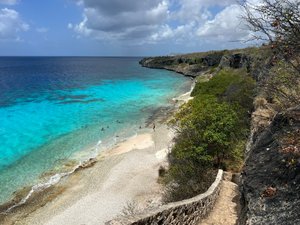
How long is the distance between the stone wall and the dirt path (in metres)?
0.28

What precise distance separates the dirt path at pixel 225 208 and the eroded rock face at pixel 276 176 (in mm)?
3821

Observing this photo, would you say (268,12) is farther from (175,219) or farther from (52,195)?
(52,195)

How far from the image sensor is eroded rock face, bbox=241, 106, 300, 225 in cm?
831

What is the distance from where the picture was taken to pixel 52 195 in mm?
25875

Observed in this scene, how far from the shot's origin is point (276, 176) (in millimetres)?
9336

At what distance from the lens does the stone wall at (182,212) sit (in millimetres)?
9705

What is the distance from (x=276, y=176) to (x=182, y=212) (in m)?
4.01

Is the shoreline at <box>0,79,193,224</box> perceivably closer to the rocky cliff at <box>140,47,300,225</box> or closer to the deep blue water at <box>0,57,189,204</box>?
the deep blue water at <box>0,57,189,204</box>

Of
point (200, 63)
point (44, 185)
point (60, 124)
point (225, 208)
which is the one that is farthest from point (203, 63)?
point (225, 208)

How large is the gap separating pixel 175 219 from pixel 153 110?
46070mm

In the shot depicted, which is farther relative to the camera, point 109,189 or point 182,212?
point 109,189

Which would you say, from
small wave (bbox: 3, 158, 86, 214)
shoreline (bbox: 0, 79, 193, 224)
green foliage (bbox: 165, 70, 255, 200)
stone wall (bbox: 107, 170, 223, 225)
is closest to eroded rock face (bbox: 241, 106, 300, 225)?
stone wall (bbox: 107, 170, 223, 225)

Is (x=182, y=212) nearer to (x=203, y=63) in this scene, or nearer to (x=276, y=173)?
(x=276, y=173)

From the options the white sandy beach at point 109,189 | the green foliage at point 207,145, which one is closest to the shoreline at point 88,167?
the white sandy beach at point 109,189
